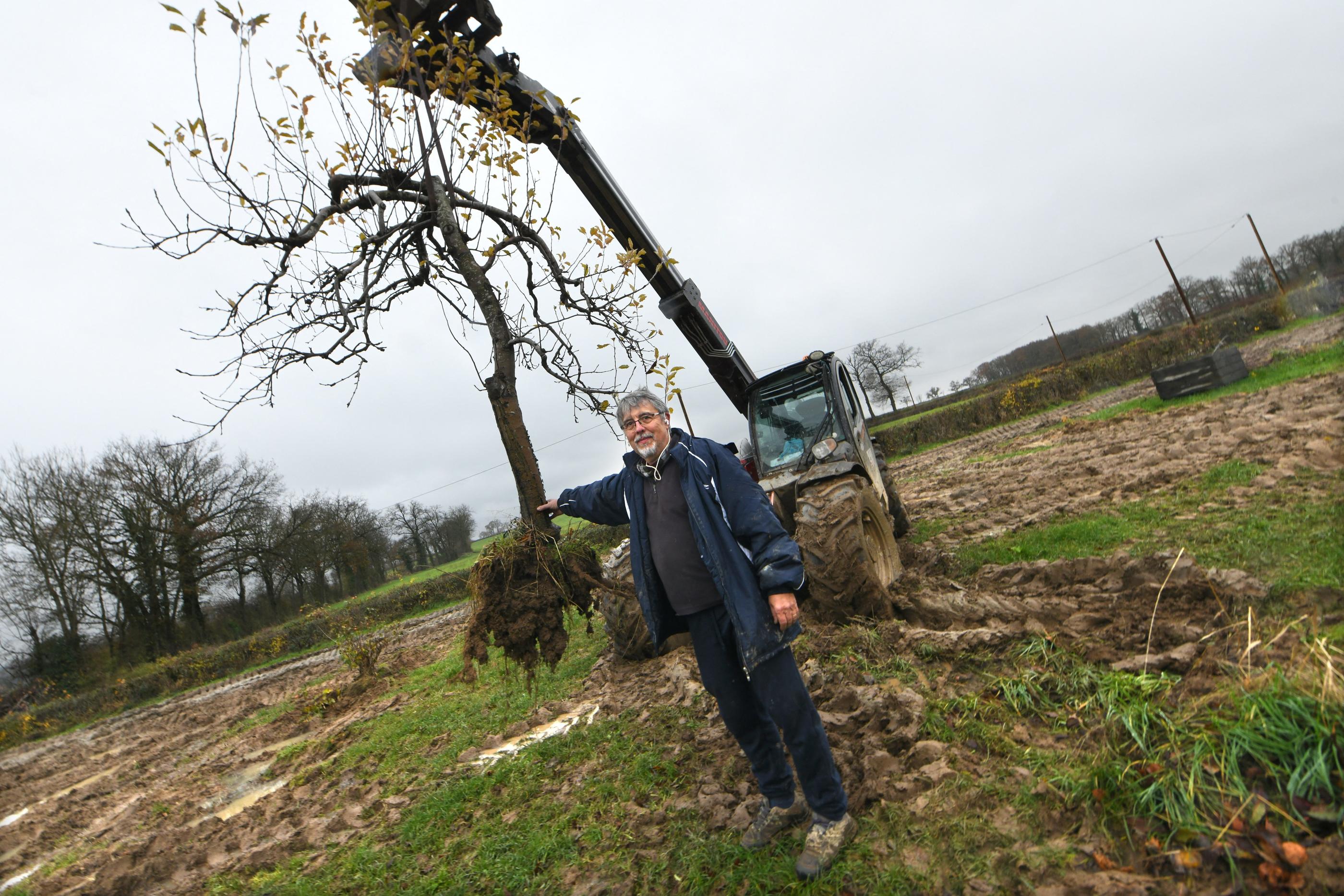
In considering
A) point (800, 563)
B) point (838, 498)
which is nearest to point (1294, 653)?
point (800, 563)

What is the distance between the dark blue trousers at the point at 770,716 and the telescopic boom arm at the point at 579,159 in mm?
2715

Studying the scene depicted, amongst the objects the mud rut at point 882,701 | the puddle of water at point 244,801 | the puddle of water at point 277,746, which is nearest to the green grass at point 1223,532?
the mud rut at point 882,701

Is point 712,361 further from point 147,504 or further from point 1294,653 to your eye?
point 147,504

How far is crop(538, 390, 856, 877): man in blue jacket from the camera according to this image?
110 inches

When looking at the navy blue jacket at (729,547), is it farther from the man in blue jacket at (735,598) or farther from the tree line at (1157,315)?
the tree line at (1157,315)

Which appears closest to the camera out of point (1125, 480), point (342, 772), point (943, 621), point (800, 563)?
point (800, 563)

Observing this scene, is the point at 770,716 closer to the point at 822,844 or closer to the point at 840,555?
the point at 822,844

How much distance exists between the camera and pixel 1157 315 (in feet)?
149

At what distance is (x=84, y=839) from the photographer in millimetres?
5910

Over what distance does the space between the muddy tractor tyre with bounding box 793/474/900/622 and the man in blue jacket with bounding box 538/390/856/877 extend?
6.43 ft

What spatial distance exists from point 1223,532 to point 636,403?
197 inches

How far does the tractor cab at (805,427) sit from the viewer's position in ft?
20.5

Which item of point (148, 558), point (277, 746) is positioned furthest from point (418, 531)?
point (277, 746)

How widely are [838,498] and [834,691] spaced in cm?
152
